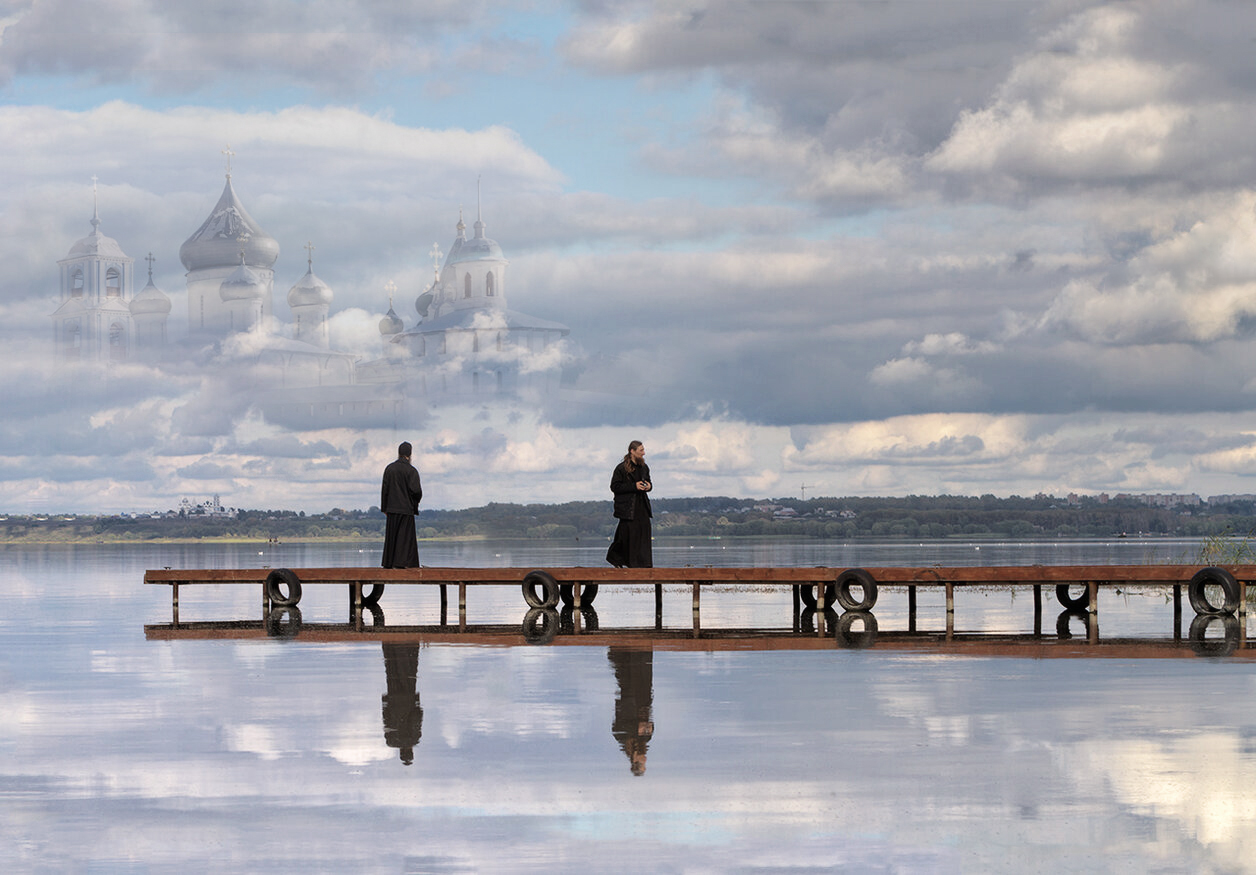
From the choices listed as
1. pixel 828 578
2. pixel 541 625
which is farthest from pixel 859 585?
pixel 541 625

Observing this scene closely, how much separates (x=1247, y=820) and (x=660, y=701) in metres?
5.75

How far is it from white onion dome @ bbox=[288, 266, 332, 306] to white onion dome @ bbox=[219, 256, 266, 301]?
7.22 metres

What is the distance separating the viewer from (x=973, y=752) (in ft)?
33.4

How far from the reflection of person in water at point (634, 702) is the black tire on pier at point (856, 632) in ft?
8.87

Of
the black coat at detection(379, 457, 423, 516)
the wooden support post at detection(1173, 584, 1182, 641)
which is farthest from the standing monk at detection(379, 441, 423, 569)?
the wooden support post at detection(1173, 584, 1182, 641)

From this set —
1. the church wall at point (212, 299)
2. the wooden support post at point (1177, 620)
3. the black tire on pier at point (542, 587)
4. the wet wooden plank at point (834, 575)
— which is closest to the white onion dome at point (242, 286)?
the church wall at point (212, 299)

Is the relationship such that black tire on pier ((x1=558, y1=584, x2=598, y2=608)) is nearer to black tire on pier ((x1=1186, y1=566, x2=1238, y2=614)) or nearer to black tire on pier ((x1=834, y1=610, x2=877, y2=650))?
black tire on pier ((x1=834, y1=610, x2=877, y2=650))

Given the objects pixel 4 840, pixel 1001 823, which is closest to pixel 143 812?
pixel 4 840

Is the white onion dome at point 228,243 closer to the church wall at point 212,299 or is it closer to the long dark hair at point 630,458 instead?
the church wall at point 212,299

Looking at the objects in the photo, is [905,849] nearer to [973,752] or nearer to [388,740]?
[973,752]

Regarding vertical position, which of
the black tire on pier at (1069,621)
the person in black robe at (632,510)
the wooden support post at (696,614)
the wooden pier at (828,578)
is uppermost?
the person in black robe at (632,510)

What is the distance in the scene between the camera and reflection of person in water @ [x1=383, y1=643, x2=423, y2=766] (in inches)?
429

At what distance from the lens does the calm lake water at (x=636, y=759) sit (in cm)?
764

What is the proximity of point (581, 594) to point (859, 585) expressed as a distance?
4.58 m
